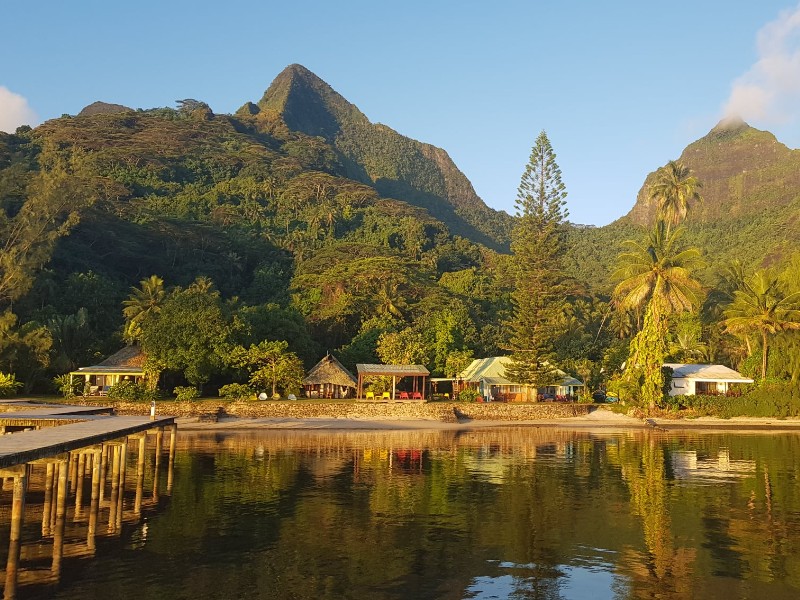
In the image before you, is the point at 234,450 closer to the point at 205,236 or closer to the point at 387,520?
the point at 387,520

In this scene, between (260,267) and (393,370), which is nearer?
(393,370)

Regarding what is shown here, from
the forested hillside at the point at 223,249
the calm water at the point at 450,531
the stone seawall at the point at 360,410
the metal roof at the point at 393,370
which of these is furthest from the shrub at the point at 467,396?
the calm water at the point at 450,531

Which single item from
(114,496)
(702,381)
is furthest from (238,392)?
(702,381)

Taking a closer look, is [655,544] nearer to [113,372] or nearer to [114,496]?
[114,496]

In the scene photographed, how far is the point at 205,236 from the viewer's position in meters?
85.1

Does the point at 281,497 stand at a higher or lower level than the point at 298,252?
lower

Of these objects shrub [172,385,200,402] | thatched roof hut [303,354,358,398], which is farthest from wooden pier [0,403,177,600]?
thatched roof hut [303,354,358,398]

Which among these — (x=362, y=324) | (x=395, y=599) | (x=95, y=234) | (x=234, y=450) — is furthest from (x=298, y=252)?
(x=395, y=599)

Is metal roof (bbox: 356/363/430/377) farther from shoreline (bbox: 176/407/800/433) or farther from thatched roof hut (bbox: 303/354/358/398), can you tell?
shoreline (bbox: 176/407/800/433)

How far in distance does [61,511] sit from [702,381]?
46.3m

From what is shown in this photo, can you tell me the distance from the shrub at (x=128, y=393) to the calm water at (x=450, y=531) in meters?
12.7

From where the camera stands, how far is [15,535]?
11344 mm

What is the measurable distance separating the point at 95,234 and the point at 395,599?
2933 inches

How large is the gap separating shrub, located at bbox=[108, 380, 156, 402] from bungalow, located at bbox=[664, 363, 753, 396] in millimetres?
35306
